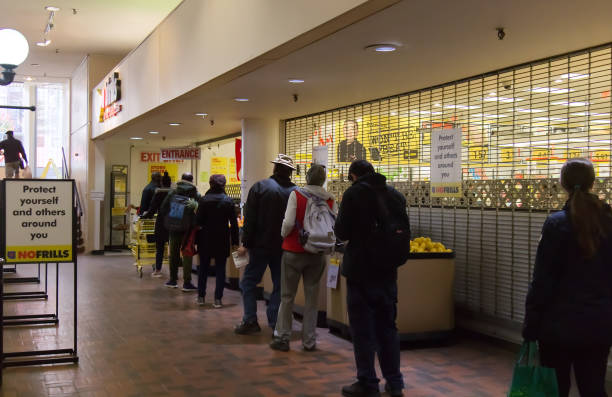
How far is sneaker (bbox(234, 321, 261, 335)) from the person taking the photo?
6922 millimetres

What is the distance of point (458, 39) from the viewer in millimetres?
5363

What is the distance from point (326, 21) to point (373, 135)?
381 cm

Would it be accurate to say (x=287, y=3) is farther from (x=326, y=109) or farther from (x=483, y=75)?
(x=326, y=109)

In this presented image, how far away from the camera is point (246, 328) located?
273 inches

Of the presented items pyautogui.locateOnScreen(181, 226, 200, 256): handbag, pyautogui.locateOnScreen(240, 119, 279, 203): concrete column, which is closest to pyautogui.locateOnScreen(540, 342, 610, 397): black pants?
pyautogui.locateOnScreen(181, 226, 200, 256): handbag

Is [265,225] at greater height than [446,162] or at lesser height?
lesser

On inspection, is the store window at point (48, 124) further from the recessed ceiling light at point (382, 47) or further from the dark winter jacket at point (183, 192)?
the recessed ceiling light at point (382, 47)

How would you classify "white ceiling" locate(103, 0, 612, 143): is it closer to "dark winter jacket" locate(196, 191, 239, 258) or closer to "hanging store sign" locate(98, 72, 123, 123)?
"dark winter jacket" locate(196, 191, 239, 258)

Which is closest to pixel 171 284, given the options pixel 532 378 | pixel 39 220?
pixel 39 220

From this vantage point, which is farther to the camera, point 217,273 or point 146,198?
point 146,198

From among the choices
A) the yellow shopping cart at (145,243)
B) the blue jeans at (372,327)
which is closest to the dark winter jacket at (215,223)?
the yellow shopping cart at (145,243)

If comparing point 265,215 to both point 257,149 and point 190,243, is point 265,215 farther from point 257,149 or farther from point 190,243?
point 257,149

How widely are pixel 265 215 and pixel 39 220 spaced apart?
2.07 metres

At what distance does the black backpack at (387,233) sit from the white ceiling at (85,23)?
9.24 metres
